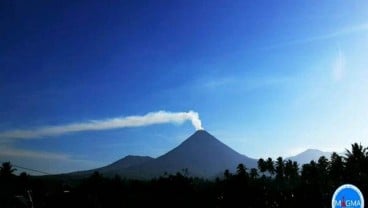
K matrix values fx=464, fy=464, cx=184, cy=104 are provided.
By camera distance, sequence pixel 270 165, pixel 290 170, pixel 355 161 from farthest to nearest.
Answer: pixel 270 165, pixel 290 170, pixel 355 161

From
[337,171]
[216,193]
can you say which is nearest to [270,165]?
[337,171]

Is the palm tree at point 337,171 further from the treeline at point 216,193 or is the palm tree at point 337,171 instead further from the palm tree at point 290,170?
the palm tree at point 290,170

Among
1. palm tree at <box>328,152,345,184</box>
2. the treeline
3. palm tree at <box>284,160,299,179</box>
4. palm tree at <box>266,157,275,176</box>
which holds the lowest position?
the treeline

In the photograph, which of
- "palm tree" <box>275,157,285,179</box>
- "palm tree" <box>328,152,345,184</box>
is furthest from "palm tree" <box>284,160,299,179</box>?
"palm tree" <box>328,152,345,184</box>

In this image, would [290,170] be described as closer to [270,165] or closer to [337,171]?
[270,165]

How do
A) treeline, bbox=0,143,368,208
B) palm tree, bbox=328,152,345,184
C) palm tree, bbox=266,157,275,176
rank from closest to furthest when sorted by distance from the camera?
treeline, bbox=0,143,368,208 → palm tree, bbox=328,152,345,184 → palm tree, bbox=266,157,275,176

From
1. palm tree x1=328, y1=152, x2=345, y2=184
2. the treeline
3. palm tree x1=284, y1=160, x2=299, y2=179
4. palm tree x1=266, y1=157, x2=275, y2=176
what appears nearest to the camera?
the treeline

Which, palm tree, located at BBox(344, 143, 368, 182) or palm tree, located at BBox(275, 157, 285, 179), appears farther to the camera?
palm tree, located at BBox(275, 157, 285, 179)

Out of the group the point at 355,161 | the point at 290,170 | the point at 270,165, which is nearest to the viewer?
the point at 355,161

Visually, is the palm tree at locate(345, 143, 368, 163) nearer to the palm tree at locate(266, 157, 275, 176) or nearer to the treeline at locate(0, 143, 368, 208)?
the treeline at locate(0, 143, 368, 208)

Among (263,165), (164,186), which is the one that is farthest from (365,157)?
(263,165)

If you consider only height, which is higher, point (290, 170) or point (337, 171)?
point (290, 170)
